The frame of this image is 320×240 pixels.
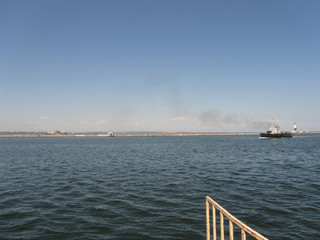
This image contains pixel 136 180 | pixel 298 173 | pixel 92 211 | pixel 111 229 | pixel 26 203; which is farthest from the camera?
pixel 298 173

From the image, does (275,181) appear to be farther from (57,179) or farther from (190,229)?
(57,179)

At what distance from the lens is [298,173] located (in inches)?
1094

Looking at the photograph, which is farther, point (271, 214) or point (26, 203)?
point (26, 203)

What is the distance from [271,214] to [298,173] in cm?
1813

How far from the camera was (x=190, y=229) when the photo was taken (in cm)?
1195

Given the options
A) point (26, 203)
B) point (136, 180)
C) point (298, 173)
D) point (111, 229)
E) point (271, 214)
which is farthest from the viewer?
point (298, 173)

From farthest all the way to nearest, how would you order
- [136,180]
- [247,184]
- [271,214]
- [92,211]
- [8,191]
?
[136,180]
[247,184]
[8,191]
[92,211]
[271,214]

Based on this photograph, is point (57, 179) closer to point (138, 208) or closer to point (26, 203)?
point (26, 203)

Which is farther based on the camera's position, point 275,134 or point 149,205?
point 275,134

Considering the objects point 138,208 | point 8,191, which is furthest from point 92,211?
point 8,191

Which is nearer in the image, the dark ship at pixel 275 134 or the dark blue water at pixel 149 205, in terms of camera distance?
the dark blue water at pixel 149 205

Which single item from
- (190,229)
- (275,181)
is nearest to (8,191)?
(190,229)

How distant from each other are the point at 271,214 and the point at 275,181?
36.3 ft

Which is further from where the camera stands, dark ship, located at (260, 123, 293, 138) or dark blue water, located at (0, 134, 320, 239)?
dark ship, located at (260, 123, 293, 138)
